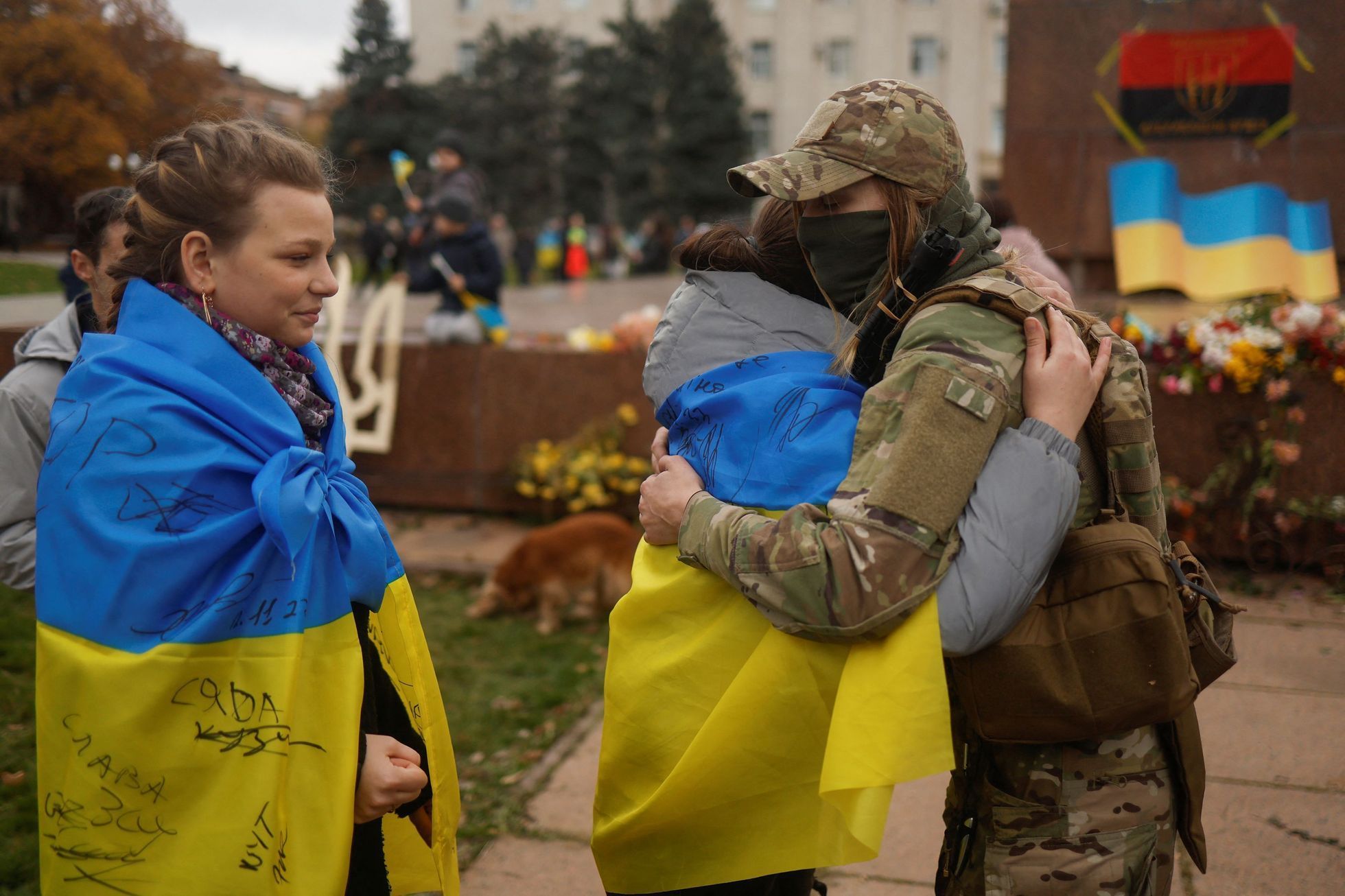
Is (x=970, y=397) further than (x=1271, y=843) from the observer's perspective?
No

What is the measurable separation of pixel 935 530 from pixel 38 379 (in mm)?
2365

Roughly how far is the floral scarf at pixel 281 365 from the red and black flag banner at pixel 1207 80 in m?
9.99

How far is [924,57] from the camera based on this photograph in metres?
48.5

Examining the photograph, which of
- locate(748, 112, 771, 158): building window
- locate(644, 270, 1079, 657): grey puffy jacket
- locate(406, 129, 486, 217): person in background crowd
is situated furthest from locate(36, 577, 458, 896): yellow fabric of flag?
locate(748, 112, 771, 158): building window

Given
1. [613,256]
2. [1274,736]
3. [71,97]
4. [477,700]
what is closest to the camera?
[1274,736]

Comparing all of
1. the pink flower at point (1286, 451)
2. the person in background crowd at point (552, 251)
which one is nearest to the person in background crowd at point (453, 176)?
the pink flower at point (1286, 451)

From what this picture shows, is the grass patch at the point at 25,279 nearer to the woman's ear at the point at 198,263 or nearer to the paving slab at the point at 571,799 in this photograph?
the paving slab at the point at 571,799

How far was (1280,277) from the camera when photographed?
10.3 meters

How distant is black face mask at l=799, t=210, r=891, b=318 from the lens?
1884mm

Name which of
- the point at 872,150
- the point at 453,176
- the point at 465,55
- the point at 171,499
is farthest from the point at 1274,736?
the point at 465,55

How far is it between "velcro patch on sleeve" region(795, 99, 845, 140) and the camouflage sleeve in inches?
14.6

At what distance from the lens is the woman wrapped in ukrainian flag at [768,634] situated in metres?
1.71

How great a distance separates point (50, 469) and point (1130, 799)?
1.97m
